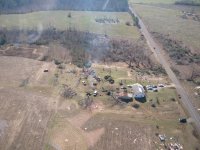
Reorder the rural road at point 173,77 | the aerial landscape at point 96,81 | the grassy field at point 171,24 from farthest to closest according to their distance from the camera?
the grassy field at point 171,24, the rural road at point 173,77, the aerial landscape at point 96,81

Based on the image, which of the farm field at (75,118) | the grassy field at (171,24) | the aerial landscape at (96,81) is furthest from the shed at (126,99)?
the grassy field at (171,24)

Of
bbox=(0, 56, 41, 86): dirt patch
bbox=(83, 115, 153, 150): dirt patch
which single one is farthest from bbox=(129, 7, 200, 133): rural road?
bbox=(0, 56, 41, 86): dirt patch

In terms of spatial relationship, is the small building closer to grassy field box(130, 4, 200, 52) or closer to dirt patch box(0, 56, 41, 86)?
dirt patch box(0, 56, 41, 86)

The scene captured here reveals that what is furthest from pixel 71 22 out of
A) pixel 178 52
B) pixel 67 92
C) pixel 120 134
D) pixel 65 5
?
pixel 120 134

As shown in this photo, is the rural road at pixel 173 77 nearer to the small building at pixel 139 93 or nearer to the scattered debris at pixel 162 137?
the scattered debris at pixel 162 137

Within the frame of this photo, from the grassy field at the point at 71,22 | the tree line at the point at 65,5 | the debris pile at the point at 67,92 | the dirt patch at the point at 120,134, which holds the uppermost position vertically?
the dirt patch at the point at 120,134

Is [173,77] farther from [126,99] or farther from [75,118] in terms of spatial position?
[75,118]

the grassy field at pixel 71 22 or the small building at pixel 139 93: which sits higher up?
the small building at pixel 139 93

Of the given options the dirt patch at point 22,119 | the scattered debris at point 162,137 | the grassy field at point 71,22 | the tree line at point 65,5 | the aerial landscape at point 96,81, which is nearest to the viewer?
the dirt patch at point 22,119
